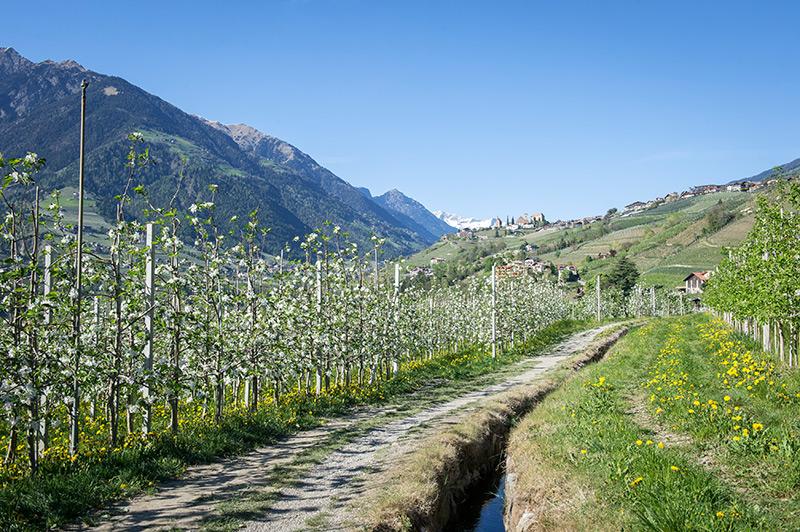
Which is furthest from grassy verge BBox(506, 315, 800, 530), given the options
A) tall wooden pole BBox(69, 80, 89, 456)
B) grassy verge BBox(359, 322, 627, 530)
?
tall wooden pole BBox(69, 80, 89, 456)

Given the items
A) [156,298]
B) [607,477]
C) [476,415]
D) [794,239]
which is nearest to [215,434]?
[156,298]

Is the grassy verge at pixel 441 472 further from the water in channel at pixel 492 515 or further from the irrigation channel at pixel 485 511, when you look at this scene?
the water in channel at pixel 492 515

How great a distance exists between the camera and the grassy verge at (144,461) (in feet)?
24.5

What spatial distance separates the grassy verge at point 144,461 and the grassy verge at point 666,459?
589 centimetres

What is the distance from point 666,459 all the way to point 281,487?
6367mm

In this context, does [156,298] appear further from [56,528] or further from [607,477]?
[607,477]

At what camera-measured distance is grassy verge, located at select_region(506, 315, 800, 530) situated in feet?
21.3

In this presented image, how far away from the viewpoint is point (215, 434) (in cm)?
1183

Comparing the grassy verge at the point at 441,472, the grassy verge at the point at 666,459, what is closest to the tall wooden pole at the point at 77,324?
the grassy verge at the point at 441,472

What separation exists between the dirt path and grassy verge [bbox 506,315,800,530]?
304 cm

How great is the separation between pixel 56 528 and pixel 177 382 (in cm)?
335

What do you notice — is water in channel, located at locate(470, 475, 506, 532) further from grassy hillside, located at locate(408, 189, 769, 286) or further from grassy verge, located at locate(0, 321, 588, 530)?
grassy hillside, located at locate(408, 189, 769, 286)

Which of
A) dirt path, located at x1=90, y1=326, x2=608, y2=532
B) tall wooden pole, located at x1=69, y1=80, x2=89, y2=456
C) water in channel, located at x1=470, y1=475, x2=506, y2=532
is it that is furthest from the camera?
water in channel, located at x1=470, y1=475, x2=506, y2=532

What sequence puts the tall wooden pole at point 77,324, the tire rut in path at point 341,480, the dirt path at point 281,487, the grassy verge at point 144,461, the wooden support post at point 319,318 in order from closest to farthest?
Answer: the grassy verge at point 144,461 < the dirt path at point 281,487 < the tire rut in path at point 341,480 < the tall wooden pole at point 77,324 < the wooden support post at point 319,318
